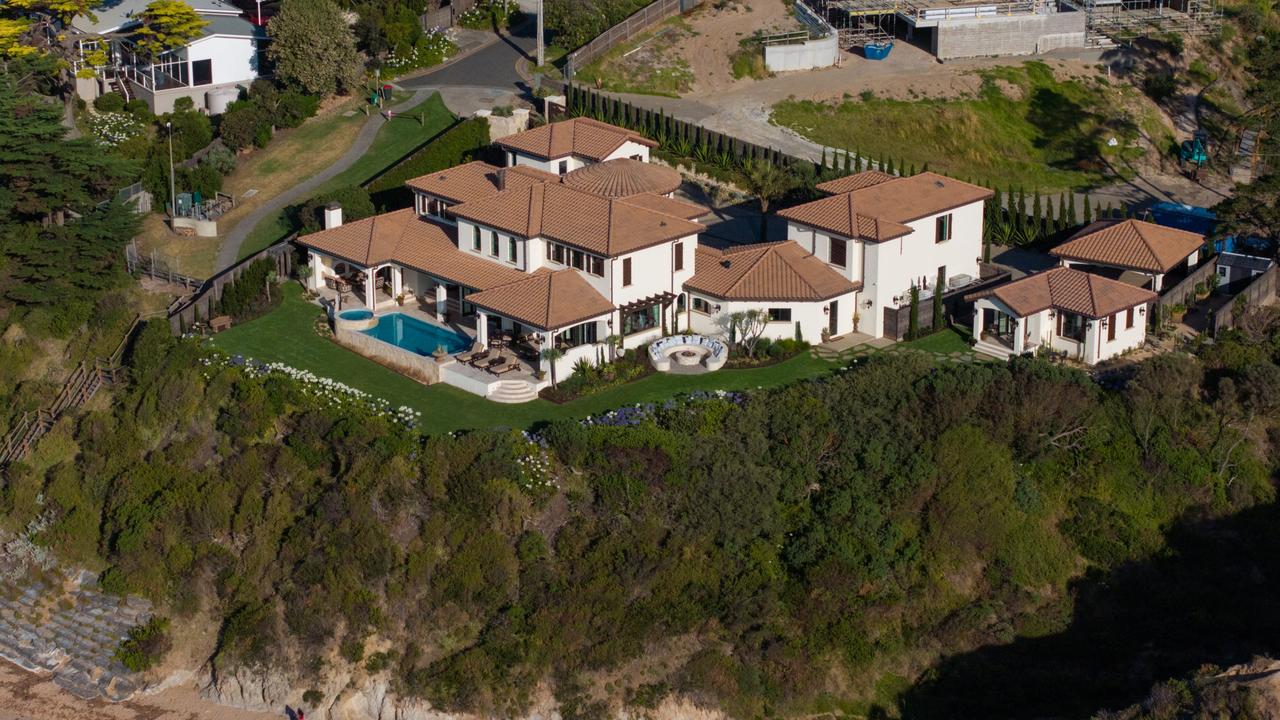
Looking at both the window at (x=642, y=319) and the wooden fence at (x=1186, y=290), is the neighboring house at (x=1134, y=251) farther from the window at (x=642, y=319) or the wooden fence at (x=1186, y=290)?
the window at (x=642, y=319)

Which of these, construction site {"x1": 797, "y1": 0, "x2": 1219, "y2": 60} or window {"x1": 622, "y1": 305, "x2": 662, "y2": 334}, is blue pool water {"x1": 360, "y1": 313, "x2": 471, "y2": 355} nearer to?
window {"x1": 622, "y1": 305, "x2": 662, "y2": 334}

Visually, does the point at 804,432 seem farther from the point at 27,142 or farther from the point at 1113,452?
the point at 27,142

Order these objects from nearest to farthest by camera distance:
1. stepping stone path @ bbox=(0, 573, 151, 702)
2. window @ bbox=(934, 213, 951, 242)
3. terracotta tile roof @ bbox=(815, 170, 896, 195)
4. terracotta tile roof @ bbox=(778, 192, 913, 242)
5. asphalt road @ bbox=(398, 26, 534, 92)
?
stepping stone path @ bbox=(0, 573, 151, 702) < terracotta tile roof @ bbox=(778, 192, 913, 242) < window @ bbox=(934, 213, 951, 242) < terracotta tile roof @ bbox=(815, 170, 896, 195) < asphalt road @ bbox=(398, 26, 534, 92)

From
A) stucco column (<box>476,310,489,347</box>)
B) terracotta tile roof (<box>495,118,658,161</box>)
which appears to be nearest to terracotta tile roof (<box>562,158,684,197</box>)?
terracotta tile roof (<box>495,118,658,161</box>)

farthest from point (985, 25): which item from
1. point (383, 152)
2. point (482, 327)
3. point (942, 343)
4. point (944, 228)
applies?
point (482, 327)

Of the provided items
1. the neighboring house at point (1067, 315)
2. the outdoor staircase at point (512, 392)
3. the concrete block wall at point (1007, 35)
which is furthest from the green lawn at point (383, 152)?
the neighboring house at point (1067, 315)

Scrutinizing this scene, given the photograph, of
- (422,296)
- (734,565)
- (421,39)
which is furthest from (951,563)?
(421,39)
